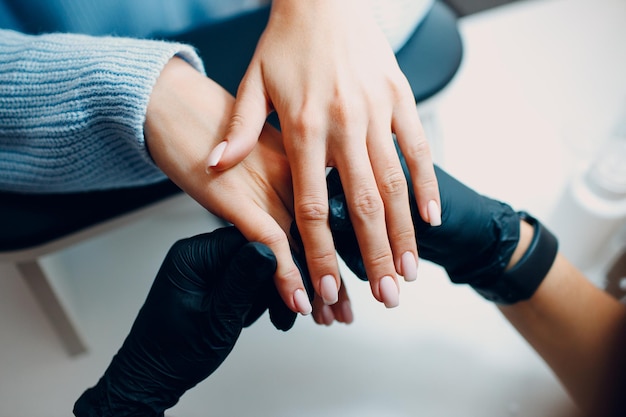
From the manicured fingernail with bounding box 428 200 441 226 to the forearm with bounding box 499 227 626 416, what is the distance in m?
0.16

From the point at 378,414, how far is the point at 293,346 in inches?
6.1

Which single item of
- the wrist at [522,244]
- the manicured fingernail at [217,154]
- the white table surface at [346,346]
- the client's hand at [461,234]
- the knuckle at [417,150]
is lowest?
the white table surface at [346,346]

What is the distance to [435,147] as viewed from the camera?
1.00m

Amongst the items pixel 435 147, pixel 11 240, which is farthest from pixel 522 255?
pixel 11 240

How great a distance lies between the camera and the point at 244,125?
23.1 inches

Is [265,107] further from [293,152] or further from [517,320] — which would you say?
[517,320]

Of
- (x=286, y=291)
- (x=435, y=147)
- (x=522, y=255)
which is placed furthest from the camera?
(x=435, y=147)

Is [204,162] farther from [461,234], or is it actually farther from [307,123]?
[461,234]

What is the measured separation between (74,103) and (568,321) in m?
0.69

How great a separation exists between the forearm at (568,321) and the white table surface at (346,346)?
5 cm

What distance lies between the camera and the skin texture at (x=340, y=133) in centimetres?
57

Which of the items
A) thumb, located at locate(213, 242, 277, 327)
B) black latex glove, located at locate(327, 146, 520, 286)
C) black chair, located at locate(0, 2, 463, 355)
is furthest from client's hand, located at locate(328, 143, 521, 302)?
black chair, located at locate(0, 2, 463, 355)

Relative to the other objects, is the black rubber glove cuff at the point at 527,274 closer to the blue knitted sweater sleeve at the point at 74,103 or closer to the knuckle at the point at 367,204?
the knuckle at the point at 367,204

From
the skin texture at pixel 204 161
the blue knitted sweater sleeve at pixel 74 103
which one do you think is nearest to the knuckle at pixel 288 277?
the skin texture at pixel 204 161
